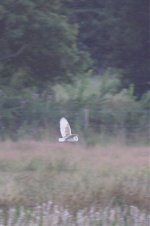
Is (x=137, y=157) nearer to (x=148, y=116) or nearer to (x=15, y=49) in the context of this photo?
(x=148, y=116)

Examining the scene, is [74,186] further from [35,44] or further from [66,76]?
[66,76]

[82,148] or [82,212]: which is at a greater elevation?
[82,148]

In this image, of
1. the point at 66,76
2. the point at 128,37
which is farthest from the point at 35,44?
the point at 128,37

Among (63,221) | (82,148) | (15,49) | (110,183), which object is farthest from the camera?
(15,49)

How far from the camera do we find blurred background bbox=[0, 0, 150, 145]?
1614cm

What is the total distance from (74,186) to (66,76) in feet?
35.6

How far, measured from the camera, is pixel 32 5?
719 inches

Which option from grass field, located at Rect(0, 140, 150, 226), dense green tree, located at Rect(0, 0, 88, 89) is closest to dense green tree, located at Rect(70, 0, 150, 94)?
dense green tree, located at Rect(0, 0, 88, 89)

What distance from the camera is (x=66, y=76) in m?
19.6

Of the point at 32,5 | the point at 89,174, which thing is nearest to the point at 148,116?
the point at 32,5

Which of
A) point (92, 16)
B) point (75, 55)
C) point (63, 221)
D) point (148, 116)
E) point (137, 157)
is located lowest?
point (63, 221)

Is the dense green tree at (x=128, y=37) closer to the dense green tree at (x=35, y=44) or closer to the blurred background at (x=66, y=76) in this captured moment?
the blurred background at (x=66, y=76)

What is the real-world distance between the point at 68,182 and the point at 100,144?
5.19 meters

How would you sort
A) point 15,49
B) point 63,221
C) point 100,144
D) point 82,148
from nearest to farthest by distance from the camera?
point 63,221, point 82,148, point 100,144, point 15,49
